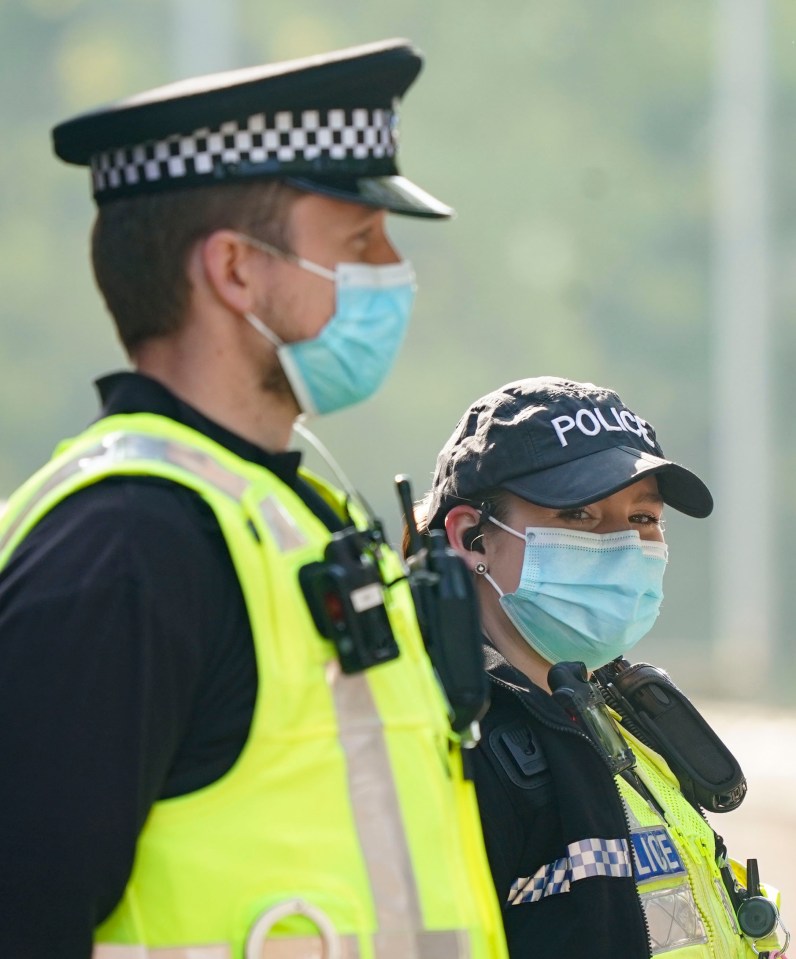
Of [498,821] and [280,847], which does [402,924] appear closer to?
[280,847]

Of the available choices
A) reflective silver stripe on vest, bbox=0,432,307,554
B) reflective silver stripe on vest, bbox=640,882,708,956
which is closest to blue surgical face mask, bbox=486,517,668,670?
reflective silver stripe on vest, bbox=640,882,708,956

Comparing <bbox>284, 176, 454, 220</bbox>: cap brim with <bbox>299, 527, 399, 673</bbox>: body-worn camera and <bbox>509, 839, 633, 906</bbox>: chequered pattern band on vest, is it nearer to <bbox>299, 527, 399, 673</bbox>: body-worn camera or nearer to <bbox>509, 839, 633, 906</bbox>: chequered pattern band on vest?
<bbox>299, 527, 399, 673</bbox>: body-worn camera

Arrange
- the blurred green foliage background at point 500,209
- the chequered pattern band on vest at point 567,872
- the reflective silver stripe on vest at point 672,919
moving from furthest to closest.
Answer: the blurred green foliage background at point 500,209 < the reflective silver stripe on vest at point 672,919 < the chequered pattern band on vest at point 567,872

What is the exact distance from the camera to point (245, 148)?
2031 mm

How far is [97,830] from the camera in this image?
176cm

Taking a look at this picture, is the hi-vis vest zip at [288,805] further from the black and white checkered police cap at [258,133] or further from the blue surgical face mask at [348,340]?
the black and white checkered police cap at [258,133]

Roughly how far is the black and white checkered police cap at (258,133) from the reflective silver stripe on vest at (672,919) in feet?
4.06

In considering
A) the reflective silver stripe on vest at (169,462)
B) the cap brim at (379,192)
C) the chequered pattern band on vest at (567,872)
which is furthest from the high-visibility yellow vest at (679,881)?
the cap brim at (379,192)

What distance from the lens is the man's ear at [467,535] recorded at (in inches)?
121

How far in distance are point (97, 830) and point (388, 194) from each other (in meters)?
0.90

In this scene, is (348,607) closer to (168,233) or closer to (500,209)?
(168,233)

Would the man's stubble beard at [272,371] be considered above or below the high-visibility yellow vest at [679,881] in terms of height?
above

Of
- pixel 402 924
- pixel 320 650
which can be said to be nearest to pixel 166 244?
pixel 320 650

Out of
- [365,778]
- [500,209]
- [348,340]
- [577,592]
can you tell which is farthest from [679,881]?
[500,209]
